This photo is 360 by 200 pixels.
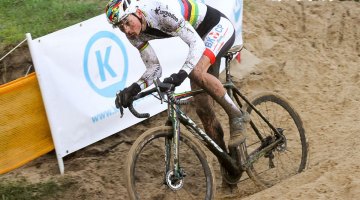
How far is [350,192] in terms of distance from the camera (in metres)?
6.01

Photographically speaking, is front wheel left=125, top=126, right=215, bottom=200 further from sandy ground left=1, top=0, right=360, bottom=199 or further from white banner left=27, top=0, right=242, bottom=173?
white banner left=27, top=0, right=242, bottom=173

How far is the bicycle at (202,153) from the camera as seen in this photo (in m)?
6.07

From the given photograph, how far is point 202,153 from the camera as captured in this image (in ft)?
20.5

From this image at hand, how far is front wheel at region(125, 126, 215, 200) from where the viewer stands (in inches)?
234

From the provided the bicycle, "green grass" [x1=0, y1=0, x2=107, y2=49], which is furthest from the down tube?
"green grass" [x1=0, y1=0, x2=107, y2=49]

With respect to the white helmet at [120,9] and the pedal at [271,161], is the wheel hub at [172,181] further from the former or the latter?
the pedal at [271,161]

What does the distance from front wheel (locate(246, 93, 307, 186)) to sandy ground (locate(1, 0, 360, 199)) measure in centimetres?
23

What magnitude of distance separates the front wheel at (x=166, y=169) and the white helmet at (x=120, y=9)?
1007 mm

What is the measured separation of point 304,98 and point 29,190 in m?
4.59

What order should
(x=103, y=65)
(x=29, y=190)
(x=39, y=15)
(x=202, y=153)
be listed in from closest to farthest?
(x=202, y=153) < (x=29, y=190) < (x=103, y=65) < (x=39, y=15)

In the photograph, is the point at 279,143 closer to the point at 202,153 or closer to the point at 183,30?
the point at 202,153

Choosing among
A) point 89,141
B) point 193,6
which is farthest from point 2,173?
point 193,6

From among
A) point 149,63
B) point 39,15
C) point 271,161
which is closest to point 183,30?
point 149,63

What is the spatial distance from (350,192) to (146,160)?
8.01ft
